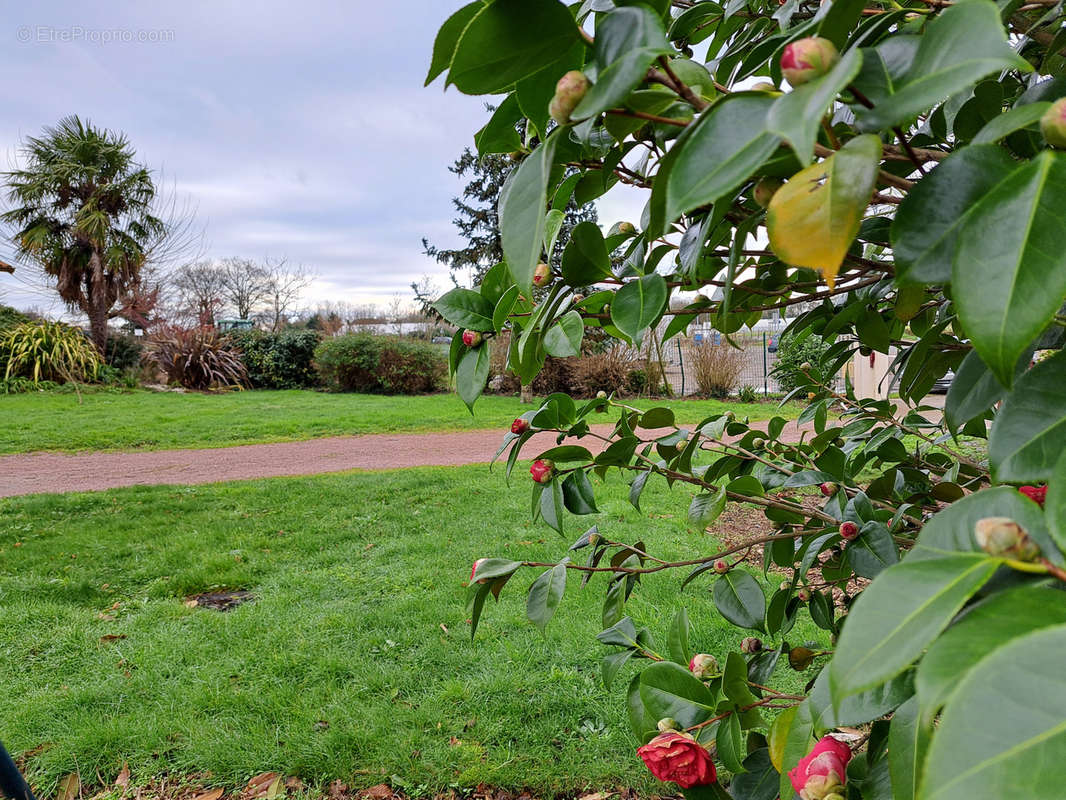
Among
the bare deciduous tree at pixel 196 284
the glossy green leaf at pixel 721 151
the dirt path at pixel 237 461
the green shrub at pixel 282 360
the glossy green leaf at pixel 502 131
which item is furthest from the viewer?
the bare deciduous tree at pixel 196 284

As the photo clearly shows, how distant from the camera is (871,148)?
1.05 ft

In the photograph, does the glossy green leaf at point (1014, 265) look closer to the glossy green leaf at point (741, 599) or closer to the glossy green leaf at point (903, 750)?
the glossy green leaf at point (903, 750)

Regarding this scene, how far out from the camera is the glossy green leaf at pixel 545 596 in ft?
2.87

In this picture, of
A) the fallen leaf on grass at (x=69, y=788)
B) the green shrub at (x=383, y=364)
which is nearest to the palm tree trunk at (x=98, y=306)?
the green shrub at (x=383, y=364)

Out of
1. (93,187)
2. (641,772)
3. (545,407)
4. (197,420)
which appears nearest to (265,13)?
(545,407)

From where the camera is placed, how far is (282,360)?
14.7m

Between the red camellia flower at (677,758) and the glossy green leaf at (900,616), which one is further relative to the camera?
the red camellia flower at (677,758)

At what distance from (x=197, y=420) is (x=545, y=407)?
32.9 ft

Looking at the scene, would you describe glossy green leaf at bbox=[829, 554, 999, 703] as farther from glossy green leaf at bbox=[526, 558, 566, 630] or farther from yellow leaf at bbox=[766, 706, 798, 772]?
glossy green leaf at bbox=[526, 558, 566, 630]

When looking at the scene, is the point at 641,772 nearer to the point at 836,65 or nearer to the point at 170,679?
the point at 170,679

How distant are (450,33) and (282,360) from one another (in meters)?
15.5

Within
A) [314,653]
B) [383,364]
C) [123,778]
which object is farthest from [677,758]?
[383,364]

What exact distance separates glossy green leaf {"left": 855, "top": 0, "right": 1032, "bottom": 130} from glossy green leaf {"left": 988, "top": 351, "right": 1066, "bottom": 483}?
0.17 metres

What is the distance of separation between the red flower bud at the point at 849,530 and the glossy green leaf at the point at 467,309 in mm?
533
